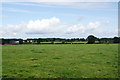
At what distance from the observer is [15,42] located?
6259 centimetres

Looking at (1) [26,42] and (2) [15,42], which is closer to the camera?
(2) [15,42]

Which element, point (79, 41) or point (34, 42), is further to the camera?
point (79, 41)

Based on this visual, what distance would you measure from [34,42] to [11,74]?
62.0 meters

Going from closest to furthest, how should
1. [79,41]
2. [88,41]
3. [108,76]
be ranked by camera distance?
1. [108,76]
2. [88,41]
3. [79,41]

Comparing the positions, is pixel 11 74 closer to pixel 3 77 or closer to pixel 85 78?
pixel 3 77

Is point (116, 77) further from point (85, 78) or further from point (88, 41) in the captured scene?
point (88, 41)

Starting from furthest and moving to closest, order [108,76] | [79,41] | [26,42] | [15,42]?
[79,41]
[26,42]
[15,42]
[108,76]

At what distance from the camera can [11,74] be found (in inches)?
378

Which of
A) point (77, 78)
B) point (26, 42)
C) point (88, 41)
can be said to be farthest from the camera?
point (88, 41)

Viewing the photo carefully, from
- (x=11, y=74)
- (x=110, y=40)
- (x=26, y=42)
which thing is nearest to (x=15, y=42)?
(x=26, y=42)

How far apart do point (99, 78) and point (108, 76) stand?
79cm

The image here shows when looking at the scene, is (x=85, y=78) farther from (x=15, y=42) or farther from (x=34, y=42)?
(x=34, y=42)

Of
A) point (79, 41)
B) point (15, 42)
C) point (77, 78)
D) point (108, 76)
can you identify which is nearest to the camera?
point (77, 78)

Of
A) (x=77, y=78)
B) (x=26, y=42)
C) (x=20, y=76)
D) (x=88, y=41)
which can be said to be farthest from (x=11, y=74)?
(x=88, y=41)
